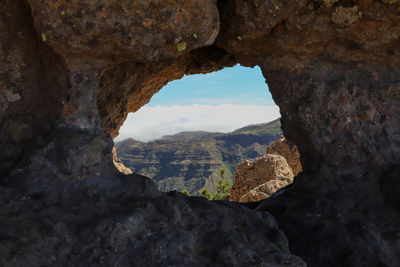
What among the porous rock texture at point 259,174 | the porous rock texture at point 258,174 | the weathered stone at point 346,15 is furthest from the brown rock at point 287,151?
the weathered stone at point 346,15

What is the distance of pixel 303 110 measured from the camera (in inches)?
219

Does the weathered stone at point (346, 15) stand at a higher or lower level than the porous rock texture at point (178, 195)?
higher

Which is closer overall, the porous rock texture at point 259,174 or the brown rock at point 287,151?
the porous rock texture at point 259,174

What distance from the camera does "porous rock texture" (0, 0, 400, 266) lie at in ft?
11.1

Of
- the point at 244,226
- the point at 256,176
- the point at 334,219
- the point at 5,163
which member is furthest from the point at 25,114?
the point at 256,176

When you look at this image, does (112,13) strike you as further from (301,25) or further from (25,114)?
(301,25)

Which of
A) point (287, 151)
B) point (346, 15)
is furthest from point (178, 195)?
point (287, 151)

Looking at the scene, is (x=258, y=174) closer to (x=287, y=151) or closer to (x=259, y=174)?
(x=259, y=174)

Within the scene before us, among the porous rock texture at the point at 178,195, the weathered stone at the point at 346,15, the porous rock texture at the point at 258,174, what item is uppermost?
the weathered stone at the point at 346,15

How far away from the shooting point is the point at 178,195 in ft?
14.7

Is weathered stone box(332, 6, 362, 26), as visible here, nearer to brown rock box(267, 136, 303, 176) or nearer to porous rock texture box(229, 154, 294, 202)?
porous rock texture box(229, 154, 294, 202)

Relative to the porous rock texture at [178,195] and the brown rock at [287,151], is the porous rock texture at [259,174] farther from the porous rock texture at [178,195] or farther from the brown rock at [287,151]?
the porous rock texture at [178,195]

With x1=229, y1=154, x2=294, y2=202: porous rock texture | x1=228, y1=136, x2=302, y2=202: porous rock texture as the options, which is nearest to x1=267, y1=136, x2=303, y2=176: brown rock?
x1=228, y1=136, x2=302, y2=202: porous rock texture

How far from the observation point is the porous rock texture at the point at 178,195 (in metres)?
3.38
